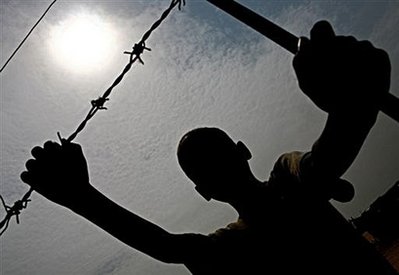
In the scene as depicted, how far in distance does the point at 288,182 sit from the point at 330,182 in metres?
0.35

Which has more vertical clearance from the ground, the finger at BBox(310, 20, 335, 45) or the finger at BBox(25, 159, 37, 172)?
the finger at BBox(310, 20, 335, 45)

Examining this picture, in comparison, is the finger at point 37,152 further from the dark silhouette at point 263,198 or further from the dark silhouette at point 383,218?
the dark silhouette at point 383,218

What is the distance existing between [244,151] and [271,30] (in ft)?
3.13

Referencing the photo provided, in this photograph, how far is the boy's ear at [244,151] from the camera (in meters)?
2.59

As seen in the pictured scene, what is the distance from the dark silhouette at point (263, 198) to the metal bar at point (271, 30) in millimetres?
77

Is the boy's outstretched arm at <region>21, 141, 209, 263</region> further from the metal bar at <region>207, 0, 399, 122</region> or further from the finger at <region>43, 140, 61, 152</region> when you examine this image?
the metal bar at <region>207, 0, 399, 122</region>

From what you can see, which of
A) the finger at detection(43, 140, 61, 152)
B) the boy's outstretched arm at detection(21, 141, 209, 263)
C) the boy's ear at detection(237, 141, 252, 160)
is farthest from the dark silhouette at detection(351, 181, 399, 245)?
the finger at detection(43, 140, 61, 152)

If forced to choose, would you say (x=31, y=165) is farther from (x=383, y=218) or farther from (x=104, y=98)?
(x=383, y=218)

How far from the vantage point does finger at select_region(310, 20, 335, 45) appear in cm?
157

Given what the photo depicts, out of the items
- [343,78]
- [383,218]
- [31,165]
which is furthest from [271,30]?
[383,218]

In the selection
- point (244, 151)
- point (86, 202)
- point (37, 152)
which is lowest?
point (86, 202)

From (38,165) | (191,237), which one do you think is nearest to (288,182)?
(191,237)

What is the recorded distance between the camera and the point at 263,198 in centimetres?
239

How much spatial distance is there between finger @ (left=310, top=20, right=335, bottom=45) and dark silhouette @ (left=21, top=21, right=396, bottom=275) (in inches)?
4.4
